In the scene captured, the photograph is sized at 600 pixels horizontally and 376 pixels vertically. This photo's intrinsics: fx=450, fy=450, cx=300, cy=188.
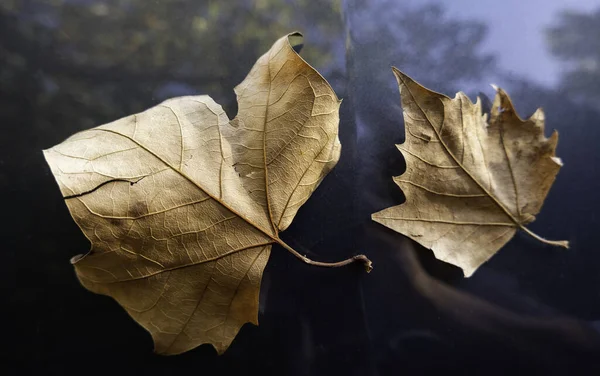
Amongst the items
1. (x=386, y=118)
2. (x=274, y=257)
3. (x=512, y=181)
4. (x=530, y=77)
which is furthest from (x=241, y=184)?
(x=530, y=77)

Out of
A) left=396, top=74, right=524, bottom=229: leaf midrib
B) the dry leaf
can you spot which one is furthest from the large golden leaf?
the dry leaf

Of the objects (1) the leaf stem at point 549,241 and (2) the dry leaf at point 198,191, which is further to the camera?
(1) the leaf stem at point 549,241

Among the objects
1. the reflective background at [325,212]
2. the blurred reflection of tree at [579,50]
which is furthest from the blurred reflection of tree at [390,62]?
the blurred reflection of tree at [579,50]

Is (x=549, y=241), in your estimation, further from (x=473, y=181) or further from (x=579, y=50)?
(x=579, y=50)

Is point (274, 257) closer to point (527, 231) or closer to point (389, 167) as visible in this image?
point (389, 167)

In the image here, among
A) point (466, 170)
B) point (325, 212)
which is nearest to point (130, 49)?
point (325, 212)

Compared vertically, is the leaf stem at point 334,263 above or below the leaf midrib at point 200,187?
Answer: below

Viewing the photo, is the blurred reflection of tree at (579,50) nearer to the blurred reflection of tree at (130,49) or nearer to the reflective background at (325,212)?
the reflective background at (325,212)

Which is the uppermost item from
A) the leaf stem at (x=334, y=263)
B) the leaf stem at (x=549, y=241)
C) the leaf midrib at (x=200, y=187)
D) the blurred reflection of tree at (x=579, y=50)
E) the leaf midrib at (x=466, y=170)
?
the blurred reflection of tree at (x=579, y=50)
